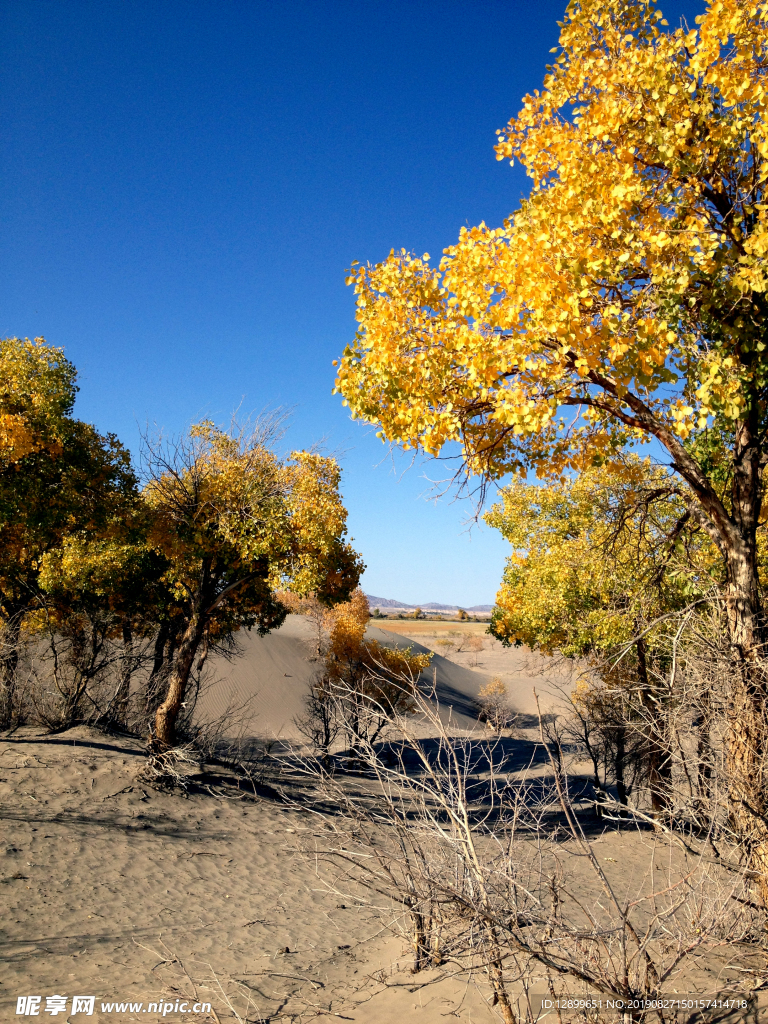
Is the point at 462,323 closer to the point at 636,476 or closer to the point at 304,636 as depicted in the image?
the point at 636,476

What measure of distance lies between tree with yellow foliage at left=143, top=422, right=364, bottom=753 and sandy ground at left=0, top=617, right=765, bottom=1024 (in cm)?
176

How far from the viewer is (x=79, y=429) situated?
12.1 m

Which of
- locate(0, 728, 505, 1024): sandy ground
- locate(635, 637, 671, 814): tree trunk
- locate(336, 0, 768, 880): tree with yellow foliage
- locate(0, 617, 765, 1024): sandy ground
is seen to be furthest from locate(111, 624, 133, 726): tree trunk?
locate(336, 0, 768, 880): tree with yellow foliage

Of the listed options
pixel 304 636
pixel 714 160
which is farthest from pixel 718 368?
pixel 304 636

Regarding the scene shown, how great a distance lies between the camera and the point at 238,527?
1056cm

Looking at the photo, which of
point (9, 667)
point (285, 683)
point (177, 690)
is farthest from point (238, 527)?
point (285, 683)

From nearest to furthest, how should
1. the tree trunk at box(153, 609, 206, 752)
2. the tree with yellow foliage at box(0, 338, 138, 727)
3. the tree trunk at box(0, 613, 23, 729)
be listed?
the tree with yellow foliage at box(0, 338, 138, 727), the tree trunk at box(153, 609, 206, 752), the tree trunk at box(0, 613, 23, 729)

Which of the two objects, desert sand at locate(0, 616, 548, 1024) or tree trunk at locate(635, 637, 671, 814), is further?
desert sand at locate(0, 616, 548, 1024)

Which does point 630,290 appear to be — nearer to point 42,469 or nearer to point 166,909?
point 166,909

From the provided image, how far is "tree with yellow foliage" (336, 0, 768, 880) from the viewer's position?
11.9 ft

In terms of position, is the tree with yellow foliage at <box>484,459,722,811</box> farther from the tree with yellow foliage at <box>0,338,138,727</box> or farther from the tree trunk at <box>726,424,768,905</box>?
the tree with yellow foliage at <box>0,338,138,727</box>

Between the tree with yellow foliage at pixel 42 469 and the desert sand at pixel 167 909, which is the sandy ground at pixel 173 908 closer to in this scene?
the desert sand at pixel 167 909

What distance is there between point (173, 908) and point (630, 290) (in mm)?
8751

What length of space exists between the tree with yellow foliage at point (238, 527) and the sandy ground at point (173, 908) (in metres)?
1.76
